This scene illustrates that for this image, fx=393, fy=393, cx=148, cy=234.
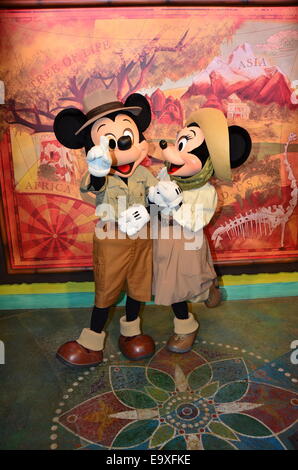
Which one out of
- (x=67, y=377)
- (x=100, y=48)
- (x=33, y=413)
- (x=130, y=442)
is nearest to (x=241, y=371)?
(x=130, y=442)

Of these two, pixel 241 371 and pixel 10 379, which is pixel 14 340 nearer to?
pixel 10 379

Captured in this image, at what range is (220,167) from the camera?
159 centimetres

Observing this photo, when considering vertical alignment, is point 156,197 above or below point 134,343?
above

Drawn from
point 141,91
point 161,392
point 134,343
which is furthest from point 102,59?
point 161,392

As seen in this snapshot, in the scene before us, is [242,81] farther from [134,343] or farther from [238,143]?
[134,343]

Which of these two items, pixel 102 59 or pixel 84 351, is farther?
pixel 102 59

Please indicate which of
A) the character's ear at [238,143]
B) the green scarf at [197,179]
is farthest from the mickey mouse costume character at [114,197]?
the character's ear at [238,143]

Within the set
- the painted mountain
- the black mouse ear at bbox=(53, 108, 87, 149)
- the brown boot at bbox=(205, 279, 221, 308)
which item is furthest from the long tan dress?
the painted mountain

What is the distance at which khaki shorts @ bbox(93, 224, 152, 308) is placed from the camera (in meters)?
1.69

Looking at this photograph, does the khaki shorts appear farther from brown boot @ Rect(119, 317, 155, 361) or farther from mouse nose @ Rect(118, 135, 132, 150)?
mouse nose @ Rect(118, 135, 132, 150)

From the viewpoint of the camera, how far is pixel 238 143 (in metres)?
1.66

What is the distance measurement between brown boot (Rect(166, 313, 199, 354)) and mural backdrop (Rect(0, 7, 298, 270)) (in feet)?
1.93

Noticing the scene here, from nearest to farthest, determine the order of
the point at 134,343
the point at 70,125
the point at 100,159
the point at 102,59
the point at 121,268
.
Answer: the point at 100,159 < the point at 70,125 < the point at 121,268 < the point at 134,343 < the point at 102,59

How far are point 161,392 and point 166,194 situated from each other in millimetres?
839
